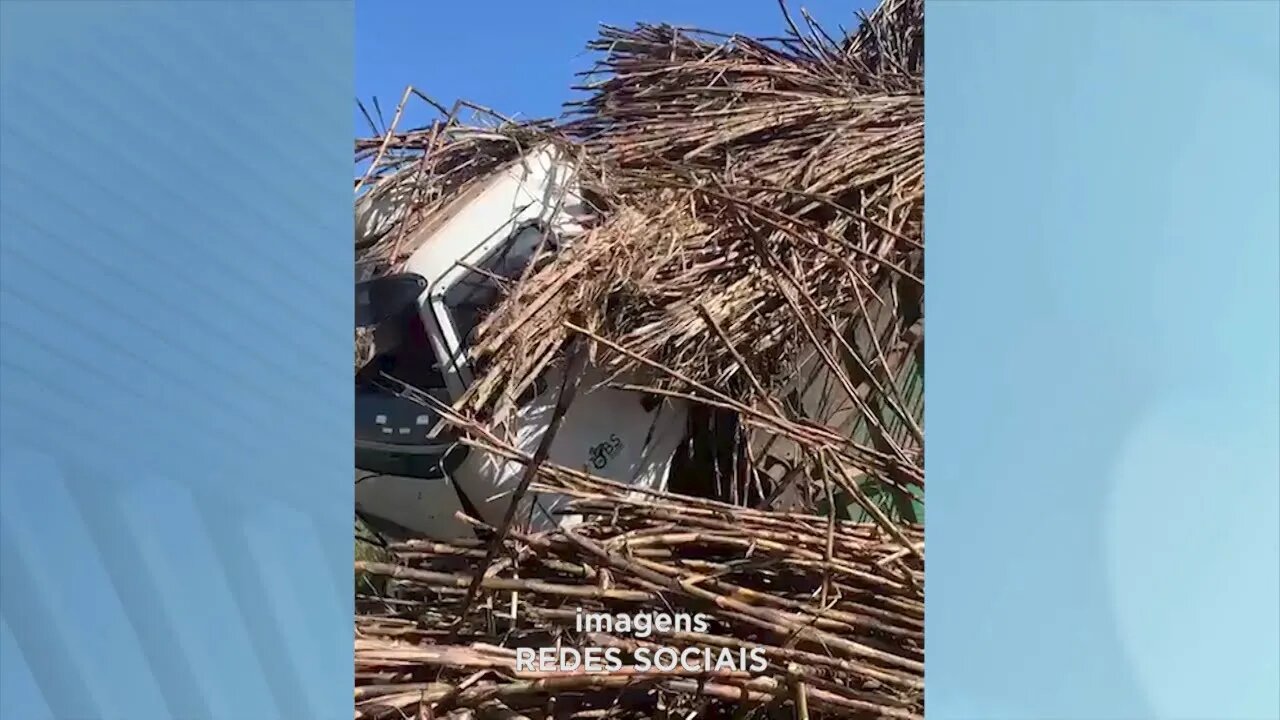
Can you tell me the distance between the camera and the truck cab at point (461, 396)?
98 centimetres

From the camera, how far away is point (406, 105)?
99 centimetres

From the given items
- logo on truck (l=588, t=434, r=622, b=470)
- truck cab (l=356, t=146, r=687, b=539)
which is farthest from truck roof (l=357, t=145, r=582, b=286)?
logo on truck (l=588, t=434, r=622, b=470)

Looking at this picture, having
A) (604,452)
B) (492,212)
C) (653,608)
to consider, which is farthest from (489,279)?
(653,608)

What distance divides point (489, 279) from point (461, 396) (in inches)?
5.3

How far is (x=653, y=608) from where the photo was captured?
3.23 ft

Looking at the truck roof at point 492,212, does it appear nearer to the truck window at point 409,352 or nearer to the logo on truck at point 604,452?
the truck window at point 409,352

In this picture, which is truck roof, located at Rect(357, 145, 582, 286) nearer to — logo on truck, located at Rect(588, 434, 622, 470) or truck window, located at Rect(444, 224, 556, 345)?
truck window, located at Rect(444, 224, 556, 345)

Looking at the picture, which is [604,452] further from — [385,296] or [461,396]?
[385,296]

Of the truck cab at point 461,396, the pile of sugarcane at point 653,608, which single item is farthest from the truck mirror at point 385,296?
the pile of sugarcane at point 653,608

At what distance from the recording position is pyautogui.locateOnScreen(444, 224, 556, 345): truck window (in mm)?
988
